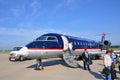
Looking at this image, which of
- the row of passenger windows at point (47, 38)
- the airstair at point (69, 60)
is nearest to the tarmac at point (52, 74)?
the airstair at point (69, 60)

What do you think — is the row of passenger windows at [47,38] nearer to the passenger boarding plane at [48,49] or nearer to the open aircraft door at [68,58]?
the passenger boarding plane at [48,49]

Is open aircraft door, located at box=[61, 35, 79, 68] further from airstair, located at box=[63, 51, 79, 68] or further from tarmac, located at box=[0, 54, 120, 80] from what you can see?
tarmac, located at box=[0, 54, 120, 80]

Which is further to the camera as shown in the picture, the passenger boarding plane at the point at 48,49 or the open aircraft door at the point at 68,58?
the open aircraft door at the point at 68,58

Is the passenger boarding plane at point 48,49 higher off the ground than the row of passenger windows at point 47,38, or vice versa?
the row of passenger windows at point 47,38

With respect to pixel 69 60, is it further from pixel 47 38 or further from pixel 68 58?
pixel 47 38

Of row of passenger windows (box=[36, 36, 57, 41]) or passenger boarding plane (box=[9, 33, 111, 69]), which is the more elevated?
row of passenger windows (box=[36, 36, 57, 41])

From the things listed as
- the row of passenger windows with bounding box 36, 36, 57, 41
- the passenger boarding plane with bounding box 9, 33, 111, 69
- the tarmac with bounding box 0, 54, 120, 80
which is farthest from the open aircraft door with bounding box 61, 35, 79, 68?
the row of passenger windows with bounding box 36, 36, 57, 41

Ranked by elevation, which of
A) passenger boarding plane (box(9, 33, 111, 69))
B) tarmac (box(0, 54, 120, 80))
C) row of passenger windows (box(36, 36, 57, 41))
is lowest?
tarmac (box(0, 54, 120, 80))

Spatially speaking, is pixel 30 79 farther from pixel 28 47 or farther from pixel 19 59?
pixel 19 59

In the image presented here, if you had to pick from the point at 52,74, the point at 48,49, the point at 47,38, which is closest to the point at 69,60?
the point at 48,49

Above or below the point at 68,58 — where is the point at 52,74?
below

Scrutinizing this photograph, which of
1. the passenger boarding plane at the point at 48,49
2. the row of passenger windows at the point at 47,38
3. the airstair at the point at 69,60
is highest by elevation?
the row of passenger windows at the point at 47,38

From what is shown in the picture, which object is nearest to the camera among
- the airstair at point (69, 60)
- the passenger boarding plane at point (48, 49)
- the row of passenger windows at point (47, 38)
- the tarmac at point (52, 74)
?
the tarmac at point (52, 74)

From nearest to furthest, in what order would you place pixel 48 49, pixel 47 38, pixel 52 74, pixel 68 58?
pixel 52 74, pixel 48 49, pixel 47 38, pixel 68 58
